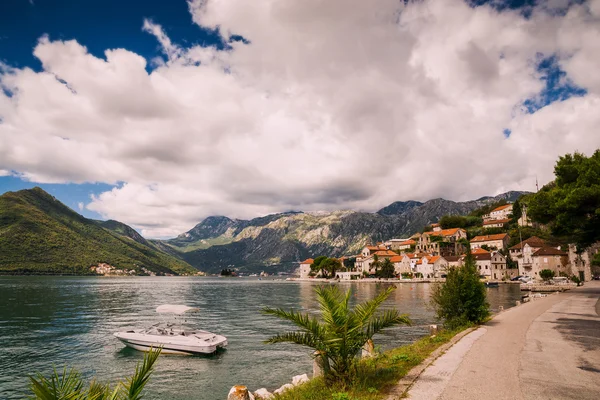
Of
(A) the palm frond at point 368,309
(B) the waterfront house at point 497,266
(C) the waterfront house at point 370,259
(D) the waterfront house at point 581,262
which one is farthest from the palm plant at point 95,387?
(C) the waterfront house at point 370,259

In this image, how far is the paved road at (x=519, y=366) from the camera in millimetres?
10086

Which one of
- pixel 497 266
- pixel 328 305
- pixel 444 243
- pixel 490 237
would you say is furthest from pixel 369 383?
pixel 444 243

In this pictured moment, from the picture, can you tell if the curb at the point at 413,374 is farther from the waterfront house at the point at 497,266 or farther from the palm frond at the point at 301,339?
the waterfront house at the point at 497,266

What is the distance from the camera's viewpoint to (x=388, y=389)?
412 inches

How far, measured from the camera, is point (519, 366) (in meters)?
12.9

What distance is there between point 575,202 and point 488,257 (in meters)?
112

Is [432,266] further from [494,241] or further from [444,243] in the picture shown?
[494,241]

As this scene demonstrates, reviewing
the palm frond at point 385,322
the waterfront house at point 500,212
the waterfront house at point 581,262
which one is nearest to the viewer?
the palm frond at point 385,322

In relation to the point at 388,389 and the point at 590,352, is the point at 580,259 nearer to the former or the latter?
the point at 590,352

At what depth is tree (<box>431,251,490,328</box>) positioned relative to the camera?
23.8 m

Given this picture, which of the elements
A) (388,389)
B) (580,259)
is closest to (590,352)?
(388,389)

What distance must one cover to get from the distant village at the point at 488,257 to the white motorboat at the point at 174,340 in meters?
70.2

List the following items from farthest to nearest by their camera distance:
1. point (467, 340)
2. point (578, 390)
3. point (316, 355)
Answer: point (467, 340), point (316, 355), point (578, 390)

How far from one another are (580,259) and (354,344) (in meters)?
111
